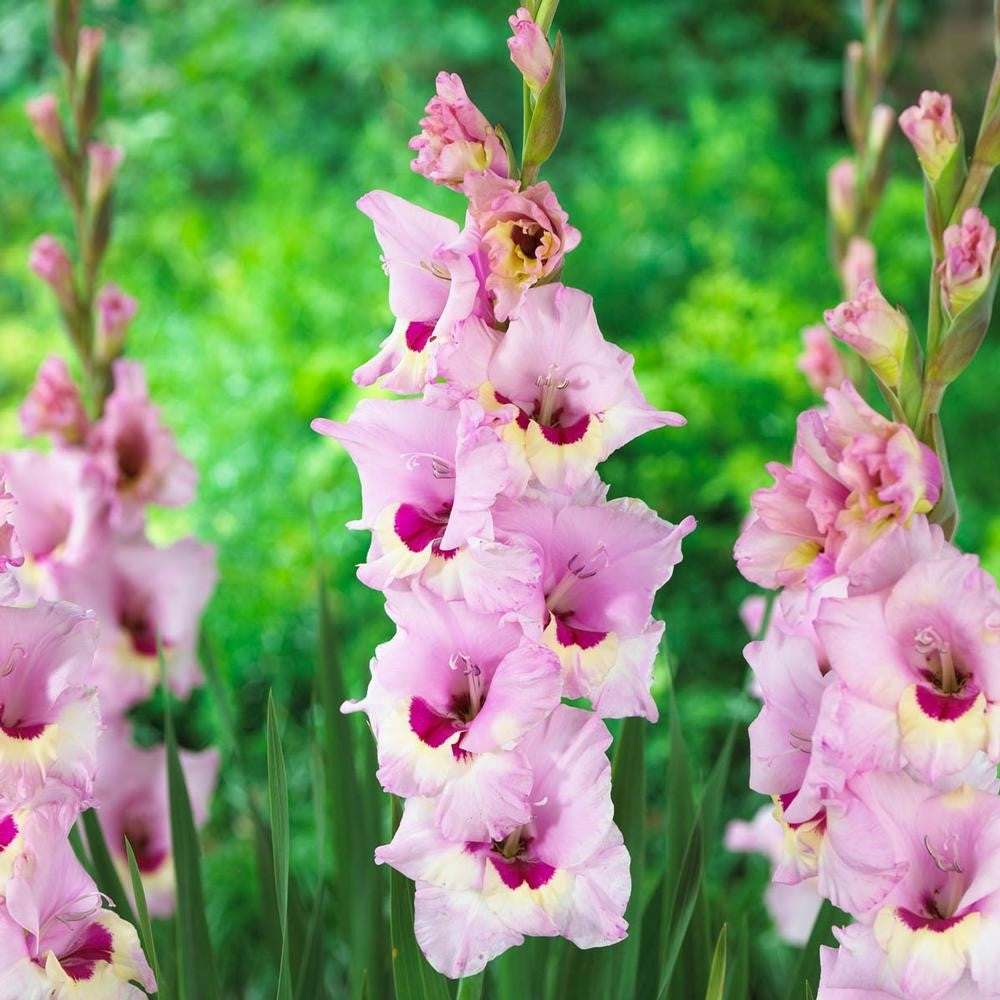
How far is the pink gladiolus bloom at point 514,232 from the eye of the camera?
2.04 ft

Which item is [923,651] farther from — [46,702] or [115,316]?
[115,316]

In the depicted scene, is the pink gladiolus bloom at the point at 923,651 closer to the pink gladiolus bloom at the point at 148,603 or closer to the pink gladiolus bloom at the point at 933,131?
the pink gladiolus bloom at the point at 933,131

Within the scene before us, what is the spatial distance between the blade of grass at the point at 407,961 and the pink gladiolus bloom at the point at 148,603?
46 cm

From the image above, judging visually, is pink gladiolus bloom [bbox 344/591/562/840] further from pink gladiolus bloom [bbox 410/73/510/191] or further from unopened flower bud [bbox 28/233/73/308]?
unopened flower bud [bbox 28/233/73/308]

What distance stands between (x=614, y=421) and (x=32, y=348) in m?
2.76

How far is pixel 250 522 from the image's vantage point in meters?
2.45

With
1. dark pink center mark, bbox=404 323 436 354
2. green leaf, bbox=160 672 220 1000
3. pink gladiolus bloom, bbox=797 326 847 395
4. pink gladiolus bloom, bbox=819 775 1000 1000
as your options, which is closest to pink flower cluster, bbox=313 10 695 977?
dark pink center mark, bbox=404 323 436 354

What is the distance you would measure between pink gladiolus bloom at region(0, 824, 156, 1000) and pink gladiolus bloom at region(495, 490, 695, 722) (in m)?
0.26

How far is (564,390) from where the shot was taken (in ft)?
2.19

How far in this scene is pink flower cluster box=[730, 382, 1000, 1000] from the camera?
0.60 meters

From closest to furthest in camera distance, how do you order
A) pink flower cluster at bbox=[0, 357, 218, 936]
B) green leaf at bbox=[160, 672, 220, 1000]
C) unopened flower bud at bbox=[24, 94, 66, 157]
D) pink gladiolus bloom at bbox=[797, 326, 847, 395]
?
green leaf at bbox=[160, 672, 220, 1000] < pink flower cluster at bbox=[0, 357, 218, 936] < unopened flower bud at bbox=[24, 94, 66, 157] < pink gladiolus bloom at bbox=[797, 326, 847, 395]

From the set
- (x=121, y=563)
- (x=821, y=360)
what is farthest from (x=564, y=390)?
(x=821, y=360)

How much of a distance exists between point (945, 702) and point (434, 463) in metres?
0.27

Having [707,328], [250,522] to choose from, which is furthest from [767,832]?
[707,328]
